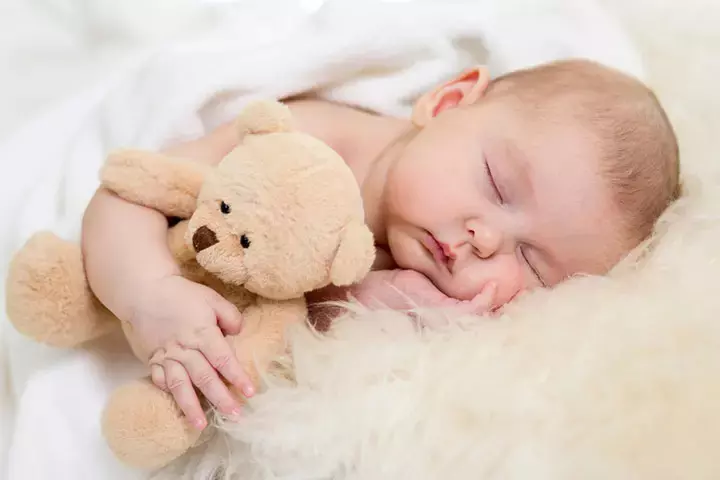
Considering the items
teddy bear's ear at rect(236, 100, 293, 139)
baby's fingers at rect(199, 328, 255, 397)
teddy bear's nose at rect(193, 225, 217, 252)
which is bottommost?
baby's fingers at rect(199, 328, 255, 397)

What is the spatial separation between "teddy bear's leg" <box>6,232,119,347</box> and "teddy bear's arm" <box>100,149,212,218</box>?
9 cm

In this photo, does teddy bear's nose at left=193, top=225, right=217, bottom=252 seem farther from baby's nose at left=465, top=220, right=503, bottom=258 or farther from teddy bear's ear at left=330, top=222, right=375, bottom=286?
baby's nose at left=465, top=220, right=503, bottom=258

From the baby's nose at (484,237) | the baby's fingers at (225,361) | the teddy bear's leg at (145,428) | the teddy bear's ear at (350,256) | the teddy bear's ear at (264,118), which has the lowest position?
the teddy bear's leg at (145,428)

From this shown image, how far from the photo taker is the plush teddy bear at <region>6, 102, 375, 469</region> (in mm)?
686

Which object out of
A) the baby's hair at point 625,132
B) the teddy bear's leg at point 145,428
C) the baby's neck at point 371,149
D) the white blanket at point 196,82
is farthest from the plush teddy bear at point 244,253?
the baby's hair at point 625,132

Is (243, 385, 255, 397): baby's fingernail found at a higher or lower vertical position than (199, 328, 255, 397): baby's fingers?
lower

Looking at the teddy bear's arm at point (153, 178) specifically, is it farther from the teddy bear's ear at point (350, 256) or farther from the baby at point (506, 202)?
the teddy bear's ear at point (350, 256)

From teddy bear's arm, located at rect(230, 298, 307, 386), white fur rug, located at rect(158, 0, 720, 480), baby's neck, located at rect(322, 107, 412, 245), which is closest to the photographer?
white fur rug, located at rect(158, 0, 720, 480)

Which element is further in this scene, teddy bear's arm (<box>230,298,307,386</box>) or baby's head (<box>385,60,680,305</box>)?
baby's head (<box>385,60,680,305</box>)

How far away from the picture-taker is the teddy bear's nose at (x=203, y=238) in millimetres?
691

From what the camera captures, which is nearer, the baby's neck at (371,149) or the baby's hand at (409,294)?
the baby's hand at (409,294)

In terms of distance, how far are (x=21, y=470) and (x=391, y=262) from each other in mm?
488

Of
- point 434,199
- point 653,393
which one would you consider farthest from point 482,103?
point 653,393

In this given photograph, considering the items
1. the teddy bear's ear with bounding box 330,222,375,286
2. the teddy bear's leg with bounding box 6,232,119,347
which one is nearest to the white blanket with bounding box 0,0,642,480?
the teddy bear's leg with bounding box 6,232,119,347
